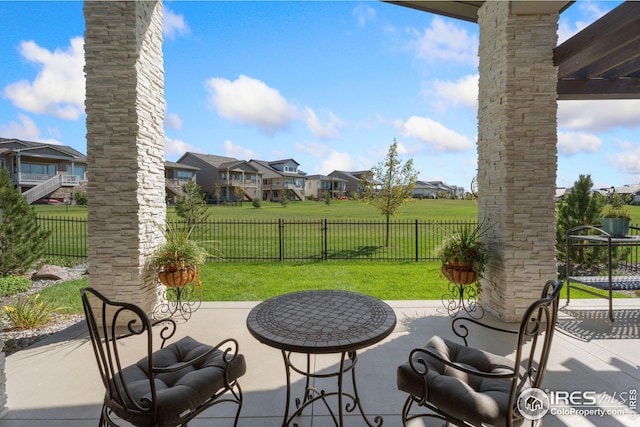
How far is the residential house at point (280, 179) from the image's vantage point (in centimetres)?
4506

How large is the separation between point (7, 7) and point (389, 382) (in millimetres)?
6896

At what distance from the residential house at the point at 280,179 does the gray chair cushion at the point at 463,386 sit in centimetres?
4236

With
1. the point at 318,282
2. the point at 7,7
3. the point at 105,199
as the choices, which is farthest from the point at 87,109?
the point at 318,282

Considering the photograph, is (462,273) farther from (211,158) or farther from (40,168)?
(211,158)

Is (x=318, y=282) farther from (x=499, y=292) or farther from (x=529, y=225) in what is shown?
(x=529, y=225)

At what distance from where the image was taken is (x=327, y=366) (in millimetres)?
3006

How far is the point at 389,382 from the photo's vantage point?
8.98ft

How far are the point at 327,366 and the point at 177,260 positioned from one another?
2.33 meters

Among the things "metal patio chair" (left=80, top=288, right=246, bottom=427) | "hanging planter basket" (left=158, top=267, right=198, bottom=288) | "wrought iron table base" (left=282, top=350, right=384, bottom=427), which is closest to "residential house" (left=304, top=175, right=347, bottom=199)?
"hanging planter basket" (left=158, top=267, right=198, bottom=288)

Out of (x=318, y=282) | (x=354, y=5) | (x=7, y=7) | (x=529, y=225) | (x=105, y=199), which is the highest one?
(x=354, y=5)

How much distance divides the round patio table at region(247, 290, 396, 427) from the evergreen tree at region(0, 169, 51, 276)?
23.6 ft

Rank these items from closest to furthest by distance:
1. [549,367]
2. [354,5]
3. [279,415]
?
[279,415]
[549,367]
[354,5]

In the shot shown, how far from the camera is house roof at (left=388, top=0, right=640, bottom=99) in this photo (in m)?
3.23

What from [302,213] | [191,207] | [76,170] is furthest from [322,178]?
[191,207]
